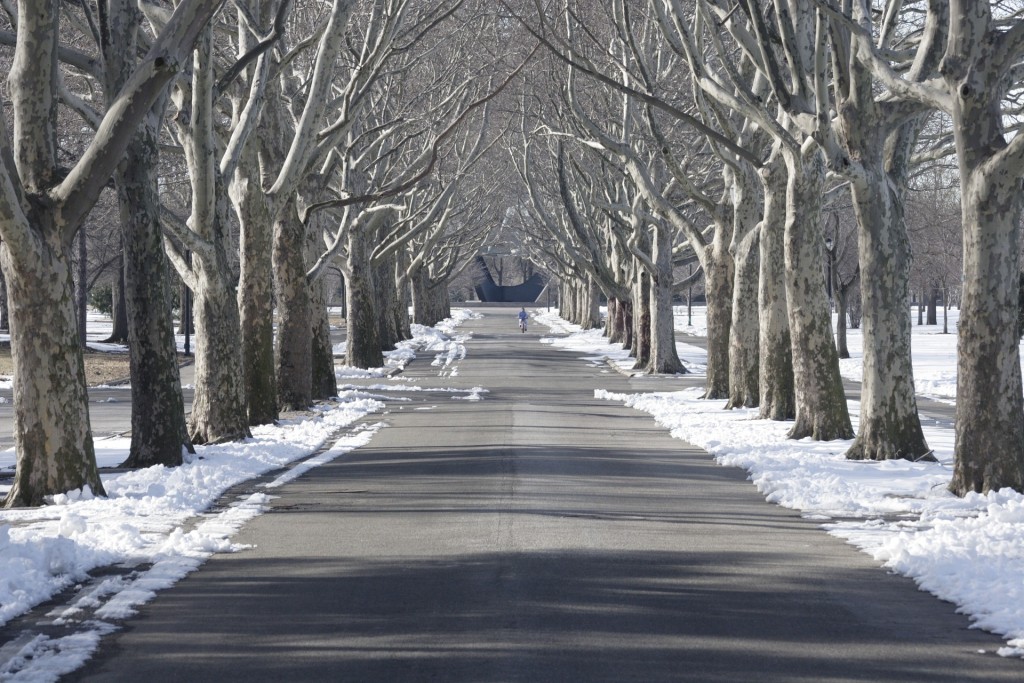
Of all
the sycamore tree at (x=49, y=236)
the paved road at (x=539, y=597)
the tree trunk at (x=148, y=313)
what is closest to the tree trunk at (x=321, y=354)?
the tree trunk at (x=148, y=313)

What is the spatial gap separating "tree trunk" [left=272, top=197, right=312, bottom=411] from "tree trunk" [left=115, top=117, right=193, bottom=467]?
29.8 feet

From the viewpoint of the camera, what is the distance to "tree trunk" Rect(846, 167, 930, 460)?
14141 millimetres

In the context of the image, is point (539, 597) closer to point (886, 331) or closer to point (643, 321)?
point (886, 331)

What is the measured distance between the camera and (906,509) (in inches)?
425

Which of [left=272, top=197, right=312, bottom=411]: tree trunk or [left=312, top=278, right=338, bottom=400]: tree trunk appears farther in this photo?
[left=312, top=278, right=338, bottom=400]: tree trunk

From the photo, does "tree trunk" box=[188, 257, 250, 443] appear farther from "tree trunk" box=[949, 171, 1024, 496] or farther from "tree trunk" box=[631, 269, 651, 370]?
"tree trunk" box=[631, 269, 651, 370]

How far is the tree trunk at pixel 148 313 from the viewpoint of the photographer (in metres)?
13.6

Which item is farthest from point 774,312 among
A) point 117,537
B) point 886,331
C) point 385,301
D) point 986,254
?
point 385,301

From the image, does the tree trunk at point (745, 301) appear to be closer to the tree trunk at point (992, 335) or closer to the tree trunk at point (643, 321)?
the tree trunk at point (992, 335)

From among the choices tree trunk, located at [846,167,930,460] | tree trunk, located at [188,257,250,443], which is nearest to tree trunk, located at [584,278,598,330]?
tree trunk, located at [188,257,250,443]

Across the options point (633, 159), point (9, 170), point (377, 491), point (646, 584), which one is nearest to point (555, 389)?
point (633, 159)

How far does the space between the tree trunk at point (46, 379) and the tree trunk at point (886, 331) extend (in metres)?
7.92

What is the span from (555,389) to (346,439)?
44.6ft

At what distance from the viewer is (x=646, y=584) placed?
303 inches
